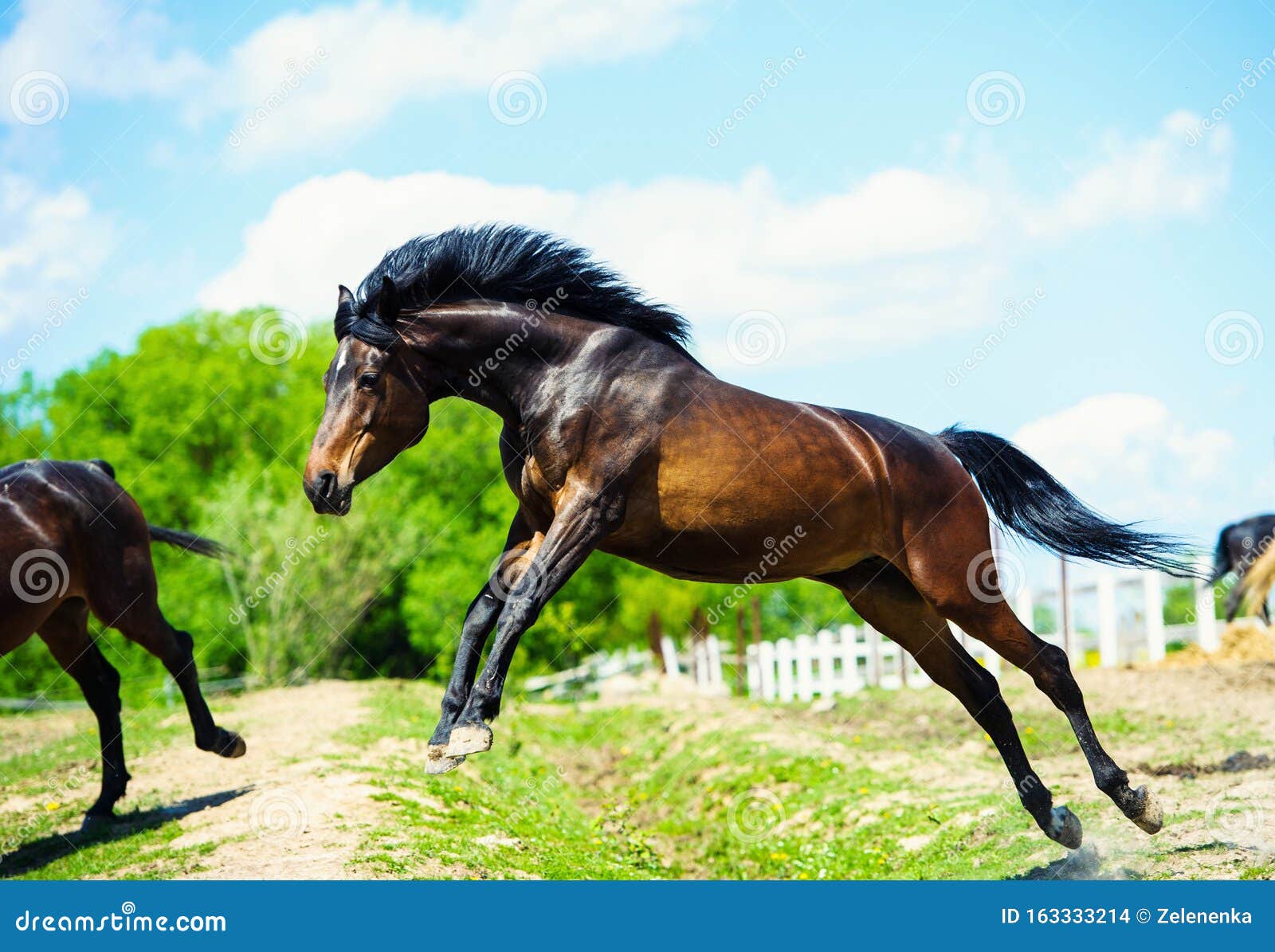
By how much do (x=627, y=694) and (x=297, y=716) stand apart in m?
11.1

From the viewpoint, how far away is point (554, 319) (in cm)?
589

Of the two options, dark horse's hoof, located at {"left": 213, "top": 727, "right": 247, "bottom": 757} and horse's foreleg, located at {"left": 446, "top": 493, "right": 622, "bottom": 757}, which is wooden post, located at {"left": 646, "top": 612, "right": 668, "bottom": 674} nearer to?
dark horse's hoof, located at {"left": 213, "top": 727, "right": 247, "bottom": 757}

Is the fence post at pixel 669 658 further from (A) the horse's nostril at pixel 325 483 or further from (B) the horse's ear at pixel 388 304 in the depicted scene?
(A) the horse's nostril at pixel 325 483

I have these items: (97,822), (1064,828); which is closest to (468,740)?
(1064,828)

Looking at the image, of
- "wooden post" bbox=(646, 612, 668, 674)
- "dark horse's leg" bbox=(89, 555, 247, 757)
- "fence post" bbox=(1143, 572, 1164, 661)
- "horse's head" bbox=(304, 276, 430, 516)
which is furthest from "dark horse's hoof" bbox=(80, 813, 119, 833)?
"wooden post" bbox=(646, 612, 668, 674)

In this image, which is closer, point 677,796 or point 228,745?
point 228,745

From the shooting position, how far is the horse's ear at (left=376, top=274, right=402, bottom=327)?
221 inches

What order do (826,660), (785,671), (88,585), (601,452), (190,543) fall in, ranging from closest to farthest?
(601,452)
(88,585)
(190,543)
(826,660)
(785,671)

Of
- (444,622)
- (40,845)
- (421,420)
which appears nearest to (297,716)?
(40,845)

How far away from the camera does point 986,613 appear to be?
6.46 meters

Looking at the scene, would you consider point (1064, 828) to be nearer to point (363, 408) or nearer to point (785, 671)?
point (363, 408)

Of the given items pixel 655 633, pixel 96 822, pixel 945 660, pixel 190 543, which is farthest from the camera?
pixel 655 633

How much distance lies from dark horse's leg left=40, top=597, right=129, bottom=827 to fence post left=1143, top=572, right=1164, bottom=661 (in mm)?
16403

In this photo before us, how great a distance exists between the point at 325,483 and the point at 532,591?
108cm
